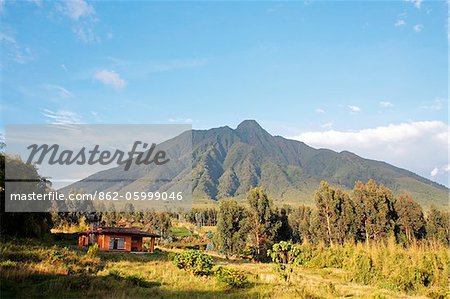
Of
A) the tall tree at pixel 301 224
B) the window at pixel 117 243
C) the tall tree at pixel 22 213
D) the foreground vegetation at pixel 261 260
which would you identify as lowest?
the tall tree at pixel 301 224

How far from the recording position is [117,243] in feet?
108

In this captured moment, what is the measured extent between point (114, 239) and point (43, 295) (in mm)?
23889

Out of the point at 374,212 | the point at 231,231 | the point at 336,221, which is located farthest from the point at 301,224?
the point at 231,231

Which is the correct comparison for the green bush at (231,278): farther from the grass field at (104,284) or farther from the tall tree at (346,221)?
the tall tree at (346,221)

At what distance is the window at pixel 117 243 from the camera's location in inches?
1281

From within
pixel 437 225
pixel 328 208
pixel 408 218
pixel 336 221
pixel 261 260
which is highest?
pixel 328 208

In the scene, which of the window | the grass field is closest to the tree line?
the window

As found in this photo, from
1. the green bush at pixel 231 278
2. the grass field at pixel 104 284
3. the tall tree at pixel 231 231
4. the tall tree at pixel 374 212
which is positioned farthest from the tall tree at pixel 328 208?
the green bush at pixel 231 278

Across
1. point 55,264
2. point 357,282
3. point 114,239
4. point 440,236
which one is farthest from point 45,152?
point 440,236

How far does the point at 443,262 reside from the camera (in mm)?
16219

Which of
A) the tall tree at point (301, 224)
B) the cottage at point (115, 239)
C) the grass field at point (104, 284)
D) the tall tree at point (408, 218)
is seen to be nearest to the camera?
the grass field at point (104, 284)

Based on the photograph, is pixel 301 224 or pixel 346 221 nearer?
pixel 346 221

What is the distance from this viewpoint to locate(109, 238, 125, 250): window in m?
32.5

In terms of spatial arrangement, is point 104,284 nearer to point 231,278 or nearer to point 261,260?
point 231,278
